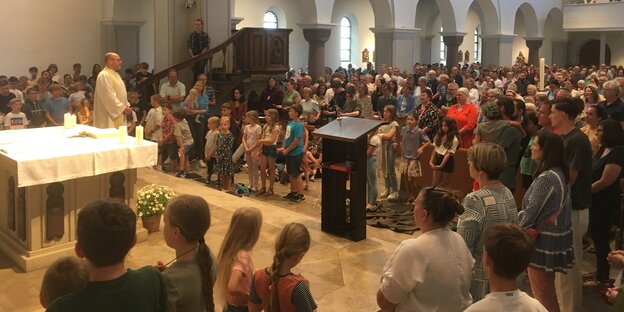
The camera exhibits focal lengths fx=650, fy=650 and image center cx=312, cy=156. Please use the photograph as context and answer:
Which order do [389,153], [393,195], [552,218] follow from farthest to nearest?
[393,195]
[389,153]
[552,218]

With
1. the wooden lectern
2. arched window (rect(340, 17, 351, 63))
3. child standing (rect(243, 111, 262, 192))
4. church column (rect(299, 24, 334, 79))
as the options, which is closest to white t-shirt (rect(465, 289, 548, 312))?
the wooden lectern

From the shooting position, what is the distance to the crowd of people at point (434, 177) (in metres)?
3.10

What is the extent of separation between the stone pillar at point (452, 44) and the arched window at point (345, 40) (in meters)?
4.99

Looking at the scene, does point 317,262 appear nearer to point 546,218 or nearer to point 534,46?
point 546,218

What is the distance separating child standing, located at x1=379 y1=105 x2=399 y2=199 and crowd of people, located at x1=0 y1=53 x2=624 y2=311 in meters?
0.02

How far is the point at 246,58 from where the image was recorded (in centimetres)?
1347

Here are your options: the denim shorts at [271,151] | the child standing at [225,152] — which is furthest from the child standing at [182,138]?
the denim shorts at [271,151]

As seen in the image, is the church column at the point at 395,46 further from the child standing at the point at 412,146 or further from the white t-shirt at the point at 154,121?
the child standing at the point at 412,146

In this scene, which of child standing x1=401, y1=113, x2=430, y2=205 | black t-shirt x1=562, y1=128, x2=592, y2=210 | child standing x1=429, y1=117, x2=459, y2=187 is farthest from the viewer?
child standing x1=401, y1=113, x2=430, y2=205

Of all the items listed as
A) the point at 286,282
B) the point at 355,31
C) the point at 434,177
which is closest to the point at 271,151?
the point at 434,177

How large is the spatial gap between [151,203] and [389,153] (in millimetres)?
4173

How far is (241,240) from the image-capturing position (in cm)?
344

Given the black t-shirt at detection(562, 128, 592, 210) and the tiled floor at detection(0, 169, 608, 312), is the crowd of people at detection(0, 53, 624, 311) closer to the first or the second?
the black t-shirt at detection(562, 128, 592, 210)

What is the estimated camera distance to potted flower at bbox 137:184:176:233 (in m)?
6.61
